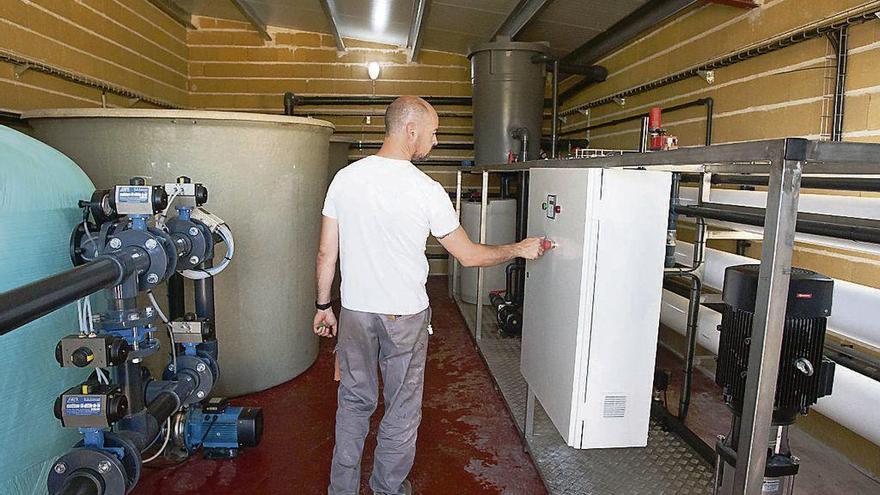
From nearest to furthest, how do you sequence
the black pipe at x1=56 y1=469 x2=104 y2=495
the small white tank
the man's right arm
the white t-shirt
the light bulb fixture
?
the black pipe at x1=56 y1=469 x2=104 y2=495
the white t-shirt
the man's right arm
the small white tank
the light bulb fixture

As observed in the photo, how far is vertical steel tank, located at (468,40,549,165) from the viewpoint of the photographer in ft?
14.2

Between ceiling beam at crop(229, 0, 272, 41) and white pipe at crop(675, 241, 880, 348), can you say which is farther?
ceiling beam at crop(229, 0, 272, 41)

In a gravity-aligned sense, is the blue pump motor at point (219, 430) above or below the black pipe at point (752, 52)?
below

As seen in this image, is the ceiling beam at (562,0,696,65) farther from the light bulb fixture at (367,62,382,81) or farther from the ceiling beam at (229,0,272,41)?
the ceiling beam at (229,0,272,41)

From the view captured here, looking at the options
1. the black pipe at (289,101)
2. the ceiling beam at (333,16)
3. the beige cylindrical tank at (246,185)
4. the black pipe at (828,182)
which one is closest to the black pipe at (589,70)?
the ceiling beam at (333,16)

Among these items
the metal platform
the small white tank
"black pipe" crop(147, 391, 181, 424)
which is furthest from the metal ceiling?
"black pipe" crop(147, 391, 181, 424)

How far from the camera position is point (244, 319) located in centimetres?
294

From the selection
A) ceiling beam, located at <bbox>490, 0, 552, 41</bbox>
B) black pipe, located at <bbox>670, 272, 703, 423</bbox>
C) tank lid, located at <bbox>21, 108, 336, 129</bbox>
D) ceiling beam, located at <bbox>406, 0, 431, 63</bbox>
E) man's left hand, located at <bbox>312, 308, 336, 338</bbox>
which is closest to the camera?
man's left hand, located at <bbox>312, 308, 336, 338</bbox>

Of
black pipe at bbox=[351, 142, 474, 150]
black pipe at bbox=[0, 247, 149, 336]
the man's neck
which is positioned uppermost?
black pipe at bbox=[351, 142, 474, 150]

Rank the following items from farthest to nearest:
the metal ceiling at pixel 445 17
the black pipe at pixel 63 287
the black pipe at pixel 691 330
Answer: the metal ceiling at pixel 445 17
the black pipe at pixel 691 330
the black pipe at pixel 63 287

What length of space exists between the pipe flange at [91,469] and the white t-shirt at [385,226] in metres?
0.84

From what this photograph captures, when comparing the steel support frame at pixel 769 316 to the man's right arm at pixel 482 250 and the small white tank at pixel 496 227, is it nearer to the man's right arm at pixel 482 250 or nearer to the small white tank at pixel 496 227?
the man's right arm at pixel 482 250

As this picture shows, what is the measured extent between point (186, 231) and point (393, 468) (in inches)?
45.8

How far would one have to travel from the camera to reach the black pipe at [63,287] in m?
1.09
